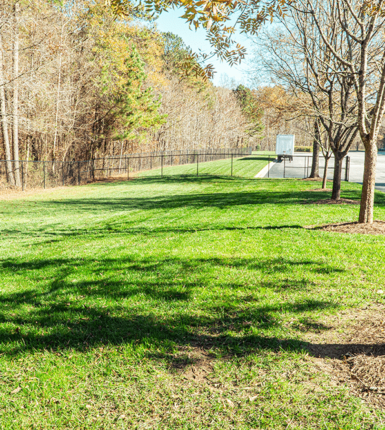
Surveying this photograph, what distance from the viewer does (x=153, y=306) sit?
436cm

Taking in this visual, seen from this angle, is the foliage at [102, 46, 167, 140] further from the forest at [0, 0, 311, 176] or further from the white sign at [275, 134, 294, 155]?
the white sign at [275, 134, 294, 155]

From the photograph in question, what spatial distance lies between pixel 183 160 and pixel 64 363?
42515mm

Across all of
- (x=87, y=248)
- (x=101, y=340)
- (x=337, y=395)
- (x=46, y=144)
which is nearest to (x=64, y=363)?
(x=101, y=340)

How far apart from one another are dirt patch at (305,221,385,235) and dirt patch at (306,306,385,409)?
3.88m

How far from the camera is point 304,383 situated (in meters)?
2.96

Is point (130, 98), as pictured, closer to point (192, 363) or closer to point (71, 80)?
point (71, 80)

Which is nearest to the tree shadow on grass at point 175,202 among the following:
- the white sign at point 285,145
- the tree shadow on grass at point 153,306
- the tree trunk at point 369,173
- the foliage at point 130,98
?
the tree trunk at point 369,173

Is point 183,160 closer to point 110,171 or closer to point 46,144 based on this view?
point 110,171

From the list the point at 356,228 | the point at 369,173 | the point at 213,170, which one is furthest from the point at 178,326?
the point at 213,170

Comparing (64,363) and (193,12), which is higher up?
(193,12)

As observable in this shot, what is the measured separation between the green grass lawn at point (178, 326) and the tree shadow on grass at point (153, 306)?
0.8 inches

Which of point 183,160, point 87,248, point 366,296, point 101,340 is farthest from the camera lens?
point 183,160

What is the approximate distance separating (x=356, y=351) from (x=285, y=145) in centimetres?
4143

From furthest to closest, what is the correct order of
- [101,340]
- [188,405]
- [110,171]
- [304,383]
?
[110,171] → [101,340] → [304,383] → [188,405]
